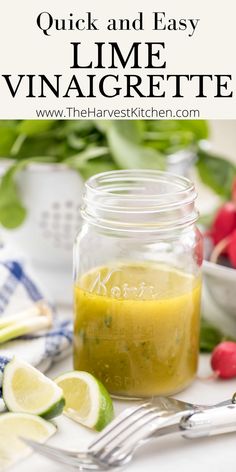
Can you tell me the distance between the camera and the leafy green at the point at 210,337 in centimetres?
153

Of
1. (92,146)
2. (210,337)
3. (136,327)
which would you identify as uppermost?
(92,146)

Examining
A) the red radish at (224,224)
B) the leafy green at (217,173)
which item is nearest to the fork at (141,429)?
the red radish at (224,224)

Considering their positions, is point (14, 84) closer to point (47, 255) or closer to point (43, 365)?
point (47, 255)

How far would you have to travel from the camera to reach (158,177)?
145 cm

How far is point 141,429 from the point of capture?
1.15 metres

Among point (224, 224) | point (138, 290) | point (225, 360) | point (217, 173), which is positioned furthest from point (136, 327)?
point (217, 173)

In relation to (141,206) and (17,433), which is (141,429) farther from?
(141,206)

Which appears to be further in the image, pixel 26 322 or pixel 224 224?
pixel 224 224

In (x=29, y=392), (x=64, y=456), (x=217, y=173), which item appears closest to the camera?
(x=64, y=456)

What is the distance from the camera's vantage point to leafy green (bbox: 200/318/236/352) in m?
1.53

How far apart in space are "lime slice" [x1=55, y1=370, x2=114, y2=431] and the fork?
2.3 inches

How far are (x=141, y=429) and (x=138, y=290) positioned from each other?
0.78 feet

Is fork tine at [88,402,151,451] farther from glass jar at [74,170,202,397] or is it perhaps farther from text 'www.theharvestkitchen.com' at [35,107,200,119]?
text 'www.theharvestkitchen.com' at [35,107,200,119]

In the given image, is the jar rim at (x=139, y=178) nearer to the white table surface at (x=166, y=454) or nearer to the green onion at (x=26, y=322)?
the green onion at (x=26, y=322)
